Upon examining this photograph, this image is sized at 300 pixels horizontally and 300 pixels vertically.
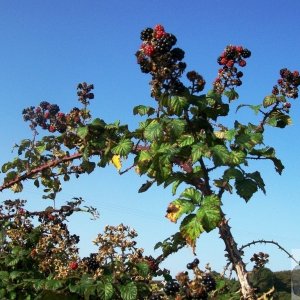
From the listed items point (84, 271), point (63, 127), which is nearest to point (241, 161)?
point (84, 271)

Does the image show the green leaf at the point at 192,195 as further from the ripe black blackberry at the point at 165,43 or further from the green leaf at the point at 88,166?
the green leaf at the point at 88,166

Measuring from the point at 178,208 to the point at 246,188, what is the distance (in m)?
0.54

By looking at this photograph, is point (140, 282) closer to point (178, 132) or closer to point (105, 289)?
point (105, 289)

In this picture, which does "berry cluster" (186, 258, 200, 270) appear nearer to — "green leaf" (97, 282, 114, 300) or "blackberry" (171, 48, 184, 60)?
"green leaf" (97, 282, 114, 300)

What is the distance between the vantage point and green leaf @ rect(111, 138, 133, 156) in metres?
4.04

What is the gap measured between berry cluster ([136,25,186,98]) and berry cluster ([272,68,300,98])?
1.26 m

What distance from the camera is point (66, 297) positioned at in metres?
4.63

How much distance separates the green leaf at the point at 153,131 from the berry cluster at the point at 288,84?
4.22ft

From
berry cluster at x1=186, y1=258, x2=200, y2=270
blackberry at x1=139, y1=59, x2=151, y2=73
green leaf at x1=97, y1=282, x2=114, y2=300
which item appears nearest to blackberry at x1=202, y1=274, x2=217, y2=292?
berry cluster at x1=186, y1=258, x2=200, y2=270

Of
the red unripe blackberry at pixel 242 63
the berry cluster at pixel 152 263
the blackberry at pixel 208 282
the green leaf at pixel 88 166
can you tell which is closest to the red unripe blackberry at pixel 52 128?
the green leaf at pixel 88 166

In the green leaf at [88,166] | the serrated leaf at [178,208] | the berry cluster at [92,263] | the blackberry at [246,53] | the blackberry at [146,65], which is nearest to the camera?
the serrated leaf at [178,208]

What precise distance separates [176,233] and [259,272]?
2.77ft

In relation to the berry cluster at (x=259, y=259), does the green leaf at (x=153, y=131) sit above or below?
above

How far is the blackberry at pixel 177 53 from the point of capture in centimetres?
340
